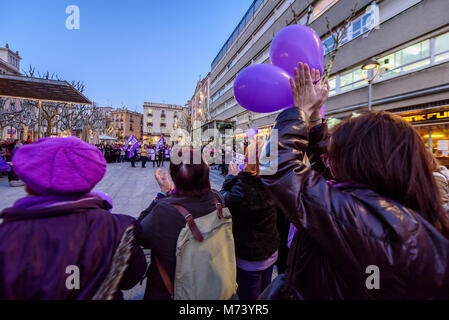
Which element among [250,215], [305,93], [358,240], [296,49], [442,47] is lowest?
[250,215]

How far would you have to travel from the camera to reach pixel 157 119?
70.6m

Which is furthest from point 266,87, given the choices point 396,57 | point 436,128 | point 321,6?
point 321,6

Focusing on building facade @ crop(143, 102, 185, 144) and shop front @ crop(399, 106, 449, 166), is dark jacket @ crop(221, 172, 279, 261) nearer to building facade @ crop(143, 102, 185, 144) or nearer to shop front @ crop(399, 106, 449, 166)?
shop front @ crop(399, 106, 449, 166)

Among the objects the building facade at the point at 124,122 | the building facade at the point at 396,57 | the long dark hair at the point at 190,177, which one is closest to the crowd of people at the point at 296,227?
the long dark hair at the point at 190,177

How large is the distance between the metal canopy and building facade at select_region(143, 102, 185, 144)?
62565mm

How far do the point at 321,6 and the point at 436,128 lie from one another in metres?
10.3

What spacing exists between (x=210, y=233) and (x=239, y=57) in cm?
3023

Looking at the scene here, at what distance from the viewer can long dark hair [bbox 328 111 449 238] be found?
854mm

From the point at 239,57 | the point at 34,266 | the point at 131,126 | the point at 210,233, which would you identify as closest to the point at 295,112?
the point at 210,233

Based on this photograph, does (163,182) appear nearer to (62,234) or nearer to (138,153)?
(62,234)

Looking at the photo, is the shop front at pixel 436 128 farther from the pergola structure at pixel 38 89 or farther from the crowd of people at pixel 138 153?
the crowd of people at pixel 138 153

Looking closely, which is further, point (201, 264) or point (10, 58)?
point (10, 58)

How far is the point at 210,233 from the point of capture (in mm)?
1322

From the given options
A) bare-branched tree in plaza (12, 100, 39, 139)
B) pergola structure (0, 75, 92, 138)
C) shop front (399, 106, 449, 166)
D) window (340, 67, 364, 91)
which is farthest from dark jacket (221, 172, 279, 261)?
bare-branched tree in plaza (12, 100, 39, 139)
